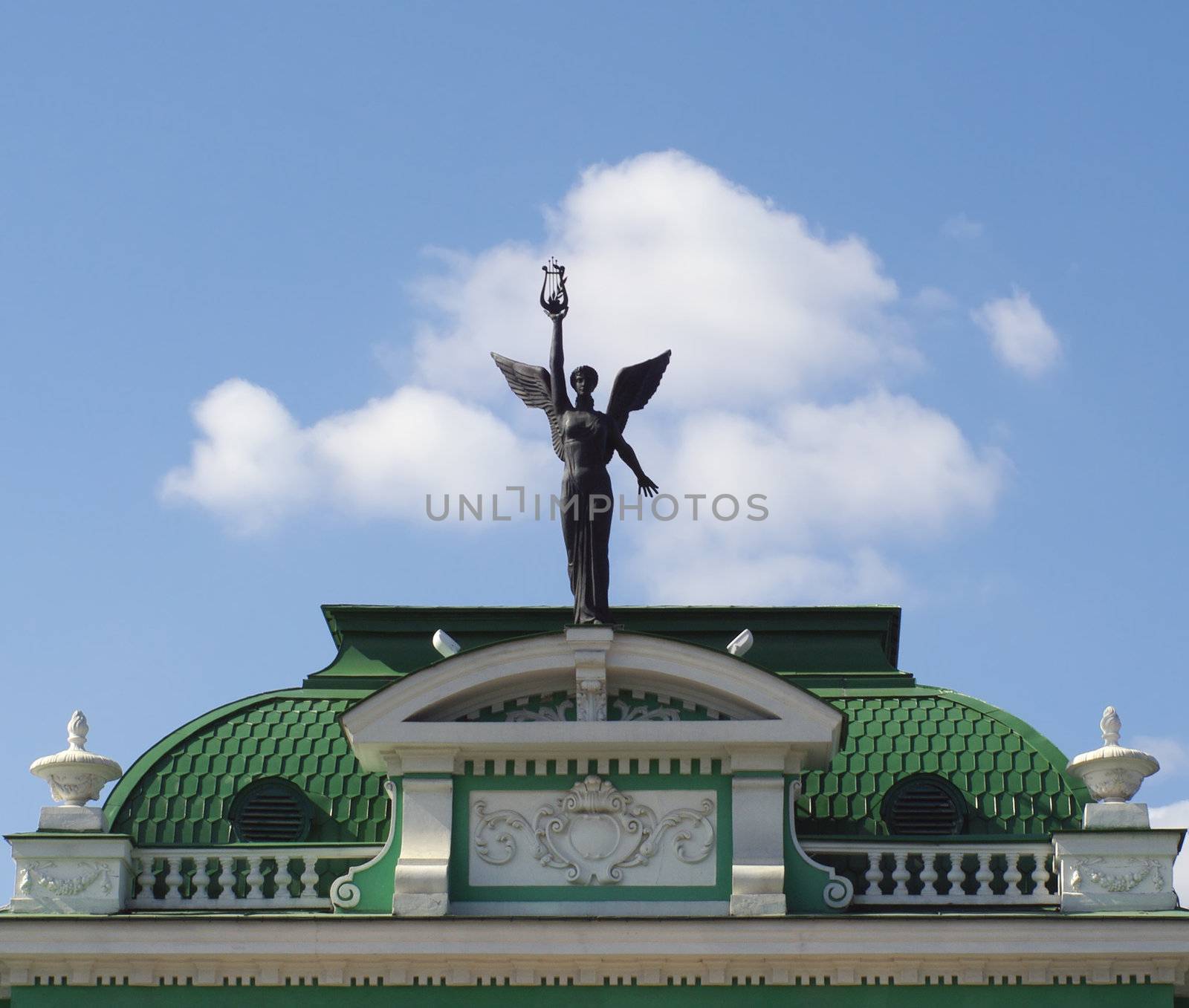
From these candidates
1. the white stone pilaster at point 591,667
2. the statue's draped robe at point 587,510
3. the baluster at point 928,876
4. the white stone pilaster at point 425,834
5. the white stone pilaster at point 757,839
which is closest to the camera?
the white stone pilaster at point 757,839

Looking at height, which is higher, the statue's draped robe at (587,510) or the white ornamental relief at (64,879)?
the statue's draped robe at (587,510)

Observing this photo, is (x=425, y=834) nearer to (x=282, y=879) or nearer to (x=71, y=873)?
(x=282, y=879)

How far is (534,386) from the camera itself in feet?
104

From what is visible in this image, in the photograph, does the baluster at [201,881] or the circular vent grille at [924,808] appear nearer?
the baluster at [201,881]

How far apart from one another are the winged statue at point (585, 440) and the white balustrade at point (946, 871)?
3886mm

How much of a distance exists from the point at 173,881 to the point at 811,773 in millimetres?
7447

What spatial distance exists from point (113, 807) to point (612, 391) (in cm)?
763

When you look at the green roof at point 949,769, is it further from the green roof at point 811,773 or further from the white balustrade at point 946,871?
the white balustrade at point 946,871

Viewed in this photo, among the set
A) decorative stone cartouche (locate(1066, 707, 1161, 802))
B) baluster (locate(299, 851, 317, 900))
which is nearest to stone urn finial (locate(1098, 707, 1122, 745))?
decorative stone cartouche (locate(1066, 707, 1161, 802))

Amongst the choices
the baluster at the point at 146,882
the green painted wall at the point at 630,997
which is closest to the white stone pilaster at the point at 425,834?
the green painted wall at the point at 630,997

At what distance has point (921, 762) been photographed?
101 feet

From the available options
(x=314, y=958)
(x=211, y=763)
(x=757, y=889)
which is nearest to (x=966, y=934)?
(x=757, y=889)

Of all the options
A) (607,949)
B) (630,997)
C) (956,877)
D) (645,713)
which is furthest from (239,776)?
(956,877)

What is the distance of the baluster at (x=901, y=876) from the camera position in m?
28.8
